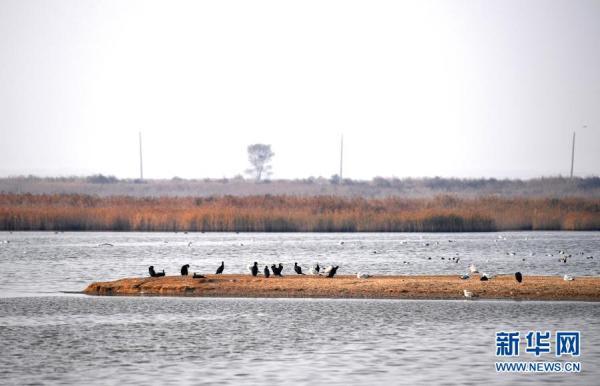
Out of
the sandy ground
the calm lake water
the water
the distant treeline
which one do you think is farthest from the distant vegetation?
the sandy ground

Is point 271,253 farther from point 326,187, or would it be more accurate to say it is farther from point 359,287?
point 326,187

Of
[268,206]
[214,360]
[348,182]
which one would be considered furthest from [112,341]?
[348,182]

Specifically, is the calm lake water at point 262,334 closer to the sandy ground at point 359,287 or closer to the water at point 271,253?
the water at point 271,253

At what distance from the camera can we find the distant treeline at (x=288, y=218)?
68438 millimetres

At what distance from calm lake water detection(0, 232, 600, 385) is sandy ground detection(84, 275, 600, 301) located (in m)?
0.73

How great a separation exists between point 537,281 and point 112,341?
1378cm

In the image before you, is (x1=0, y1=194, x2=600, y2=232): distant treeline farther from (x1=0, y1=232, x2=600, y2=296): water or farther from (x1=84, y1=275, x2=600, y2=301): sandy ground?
(x1=84, y1=275, x2=600, y2=301): sandy ground

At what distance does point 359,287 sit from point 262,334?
7.49 m

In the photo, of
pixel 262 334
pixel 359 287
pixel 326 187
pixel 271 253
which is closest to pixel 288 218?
pixel 271 253

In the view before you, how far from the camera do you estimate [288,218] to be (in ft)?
227

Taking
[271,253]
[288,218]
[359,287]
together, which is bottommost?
[359,287]

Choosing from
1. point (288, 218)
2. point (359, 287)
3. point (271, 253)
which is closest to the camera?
point (359, 287)

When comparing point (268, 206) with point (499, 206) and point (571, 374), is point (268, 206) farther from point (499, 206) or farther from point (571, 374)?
point (571, 374)

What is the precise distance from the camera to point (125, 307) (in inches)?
1179
